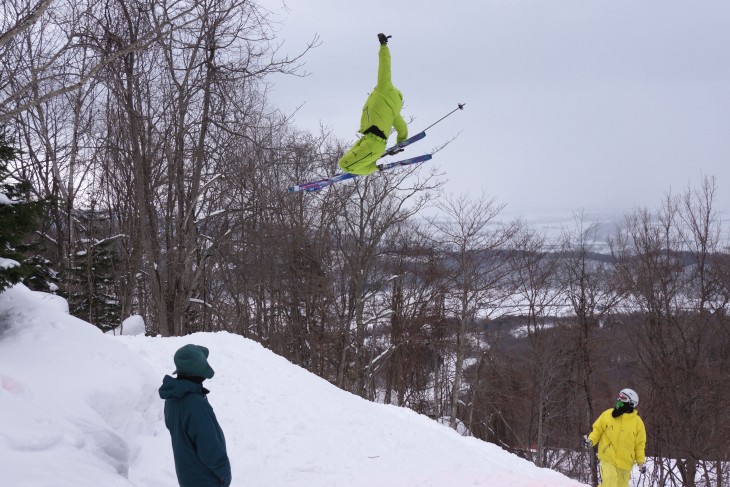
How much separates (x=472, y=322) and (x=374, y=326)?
505 cm

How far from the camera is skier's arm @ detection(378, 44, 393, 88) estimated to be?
570 centimetres

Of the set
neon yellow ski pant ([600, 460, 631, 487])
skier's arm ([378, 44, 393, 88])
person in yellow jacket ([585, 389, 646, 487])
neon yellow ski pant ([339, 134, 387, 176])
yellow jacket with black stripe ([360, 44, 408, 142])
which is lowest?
neon yellow ski pant ([600, 460, 631, 487])

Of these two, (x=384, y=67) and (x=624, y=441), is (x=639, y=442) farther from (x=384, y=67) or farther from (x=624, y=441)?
(x=384, y=67)

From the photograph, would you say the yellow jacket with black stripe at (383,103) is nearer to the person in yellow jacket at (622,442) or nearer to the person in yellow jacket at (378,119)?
the person in yellow jacket at (378,119)

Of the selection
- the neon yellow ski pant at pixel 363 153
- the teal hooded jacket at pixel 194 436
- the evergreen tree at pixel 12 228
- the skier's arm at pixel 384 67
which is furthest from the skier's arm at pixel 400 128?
the teal hooded jacket at pixel 194 436

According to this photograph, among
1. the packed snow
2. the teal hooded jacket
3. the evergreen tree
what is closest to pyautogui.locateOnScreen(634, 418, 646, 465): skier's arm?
the packed snow

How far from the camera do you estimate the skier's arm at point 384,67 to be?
570 cm

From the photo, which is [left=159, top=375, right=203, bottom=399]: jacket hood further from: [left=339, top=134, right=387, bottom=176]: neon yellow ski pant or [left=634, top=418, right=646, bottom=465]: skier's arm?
[left=634, top=418, right=646, bottom=465]: skier's arm

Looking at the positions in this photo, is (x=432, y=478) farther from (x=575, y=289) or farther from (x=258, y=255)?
(x=575, y=289)

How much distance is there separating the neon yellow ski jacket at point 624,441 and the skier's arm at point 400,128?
4.61 meters

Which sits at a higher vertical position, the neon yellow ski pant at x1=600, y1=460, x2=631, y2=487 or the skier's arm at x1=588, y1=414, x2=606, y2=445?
the skier's arm at x1=588, y1=414, x2=606, y2=445

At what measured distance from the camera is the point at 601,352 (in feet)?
88.4

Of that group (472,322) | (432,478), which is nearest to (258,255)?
(472,322)

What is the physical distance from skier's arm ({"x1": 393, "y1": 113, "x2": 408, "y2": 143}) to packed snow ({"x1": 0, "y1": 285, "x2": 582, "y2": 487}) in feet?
14.7
